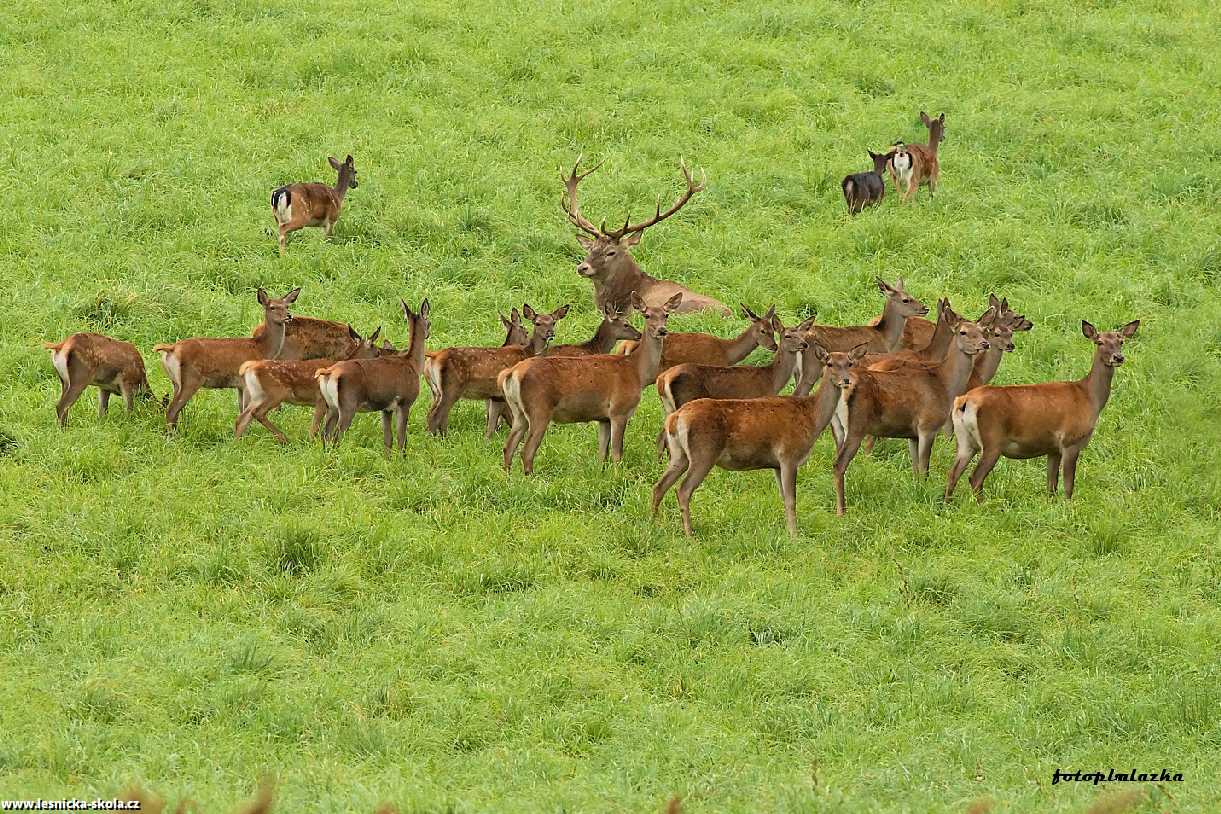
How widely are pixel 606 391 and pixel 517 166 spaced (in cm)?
679

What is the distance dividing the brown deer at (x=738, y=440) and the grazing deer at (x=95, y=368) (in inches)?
147

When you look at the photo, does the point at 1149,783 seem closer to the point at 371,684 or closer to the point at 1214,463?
the point at 371,684

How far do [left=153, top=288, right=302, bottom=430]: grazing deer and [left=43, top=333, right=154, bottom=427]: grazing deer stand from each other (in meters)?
0.21

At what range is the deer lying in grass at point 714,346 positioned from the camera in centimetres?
1169

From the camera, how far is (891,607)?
28.2ft

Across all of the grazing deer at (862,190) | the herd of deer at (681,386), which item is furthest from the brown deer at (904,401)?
the grazing deer at (862,190)

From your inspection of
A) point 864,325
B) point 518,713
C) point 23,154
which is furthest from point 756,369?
point 23,154

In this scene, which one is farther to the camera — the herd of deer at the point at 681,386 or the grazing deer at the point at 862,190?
the grazing deer at the point at 862,190

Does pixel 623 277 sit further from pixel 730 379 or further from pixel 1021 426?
pixel 1021 426

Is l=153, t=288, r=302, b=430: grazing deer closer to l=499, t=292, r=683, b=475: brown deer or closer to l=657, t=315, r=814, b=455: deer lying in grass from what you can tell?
l=499, t=292, r=683, b=475: brown deer

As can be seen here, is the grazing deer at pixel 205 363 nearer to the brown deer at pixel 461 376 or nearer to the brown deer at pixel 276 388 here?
the brown deer at pixel 276 388

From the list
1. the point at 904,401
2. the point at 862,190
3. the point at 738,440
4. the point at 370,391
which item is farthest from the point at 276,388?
the point at 862,190

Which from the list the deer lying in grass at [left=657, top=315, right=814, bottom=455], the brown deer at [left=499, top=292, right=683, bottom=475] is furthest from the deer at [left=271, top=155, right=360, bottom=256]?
the deer lying in grass at [left=657, top=315, right=814, bottom=455]

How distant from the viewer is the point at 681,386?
1077 cm
